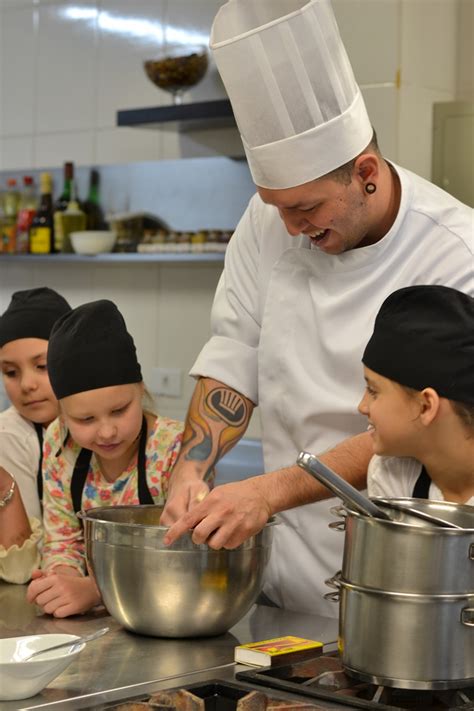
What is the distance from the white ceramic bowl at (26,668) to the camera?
104 cm

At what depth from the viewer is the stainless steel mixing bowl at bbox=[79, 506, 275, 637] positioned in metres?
1.24

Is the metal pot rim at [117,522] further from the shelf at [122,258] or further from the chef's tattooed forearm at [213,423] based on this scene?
the shelf at [122,258]

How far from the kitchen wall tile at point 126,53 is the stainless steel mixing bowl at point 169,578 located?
8.45ft

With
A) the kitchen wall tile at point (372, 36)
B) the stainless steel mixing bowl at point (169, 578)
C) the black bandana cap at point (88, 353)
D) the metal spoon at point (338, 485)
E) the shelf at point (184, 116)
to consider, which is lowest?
the stainless steel mixing bowl at point (169, 578)

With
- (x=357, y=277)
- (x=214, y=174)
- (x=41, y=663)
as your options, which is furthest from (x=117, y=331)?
(x=214, y=174)

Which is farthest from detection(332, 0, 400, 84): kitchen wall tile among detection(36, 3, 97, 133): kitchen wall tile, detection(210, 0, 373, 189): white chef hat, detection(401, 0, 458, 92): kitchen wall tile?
detection(36, 3, 97, 133): kitchen wall tile

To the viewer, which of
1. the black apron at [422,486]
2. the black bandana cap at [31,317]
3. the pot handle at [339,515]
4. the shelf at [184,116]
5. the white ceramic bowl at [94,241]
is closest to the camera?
the pot handle at [339,515]

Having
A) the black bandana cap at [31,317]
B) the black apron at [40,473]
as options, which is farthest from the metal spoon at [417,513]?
the black bandana cap at [31,317]

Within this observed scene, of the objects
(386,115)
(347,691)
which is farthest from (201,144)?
(347,691)

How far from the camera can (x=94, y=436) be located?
1.64 meters

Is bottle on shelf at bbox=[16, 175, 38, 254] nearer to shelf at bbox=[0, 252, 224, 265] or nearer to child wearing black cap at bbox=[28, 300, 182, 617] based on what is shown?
shelf at bbox=[0, 252, 224, 265]

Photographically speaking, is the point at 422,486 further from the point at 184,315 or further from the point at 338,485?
the point at 184,315

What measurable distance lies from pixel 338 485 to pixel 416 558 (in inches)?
3.9

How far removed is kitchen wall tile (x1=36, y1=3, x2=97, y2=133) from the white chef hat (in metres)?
2.42
